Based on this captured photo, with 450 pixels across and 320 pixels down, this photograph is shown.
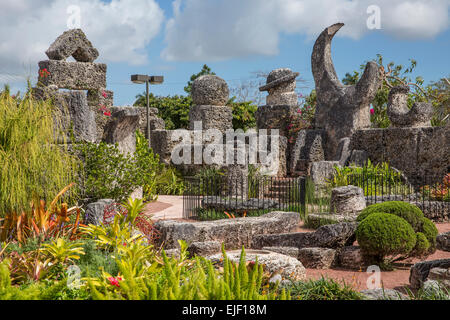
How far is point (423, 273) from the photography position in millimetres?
5289

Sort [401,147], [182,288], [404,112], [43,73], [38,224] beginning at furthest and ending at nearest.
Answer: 1. [404,112]
2. [401,147]
3. [43,73]
4. [38,224]
5. [182,288]

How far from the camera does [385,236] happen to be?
6.34 meters

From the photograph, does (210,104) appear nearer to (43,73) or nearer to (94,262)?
(43,73)

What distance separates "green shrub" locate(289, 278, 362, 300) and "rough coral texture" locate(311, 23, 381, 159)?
10834 mm

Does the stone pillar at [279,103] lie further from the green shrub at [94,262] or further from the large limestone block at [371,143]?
the green shrub at [94,262]

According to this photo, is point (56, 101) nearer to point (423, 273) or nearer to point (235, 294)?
point (235, 294)

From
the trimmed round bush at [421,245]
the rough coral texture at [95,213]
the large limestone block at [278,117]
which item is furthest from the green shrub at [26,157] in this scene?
the large limestone block at [278,117]

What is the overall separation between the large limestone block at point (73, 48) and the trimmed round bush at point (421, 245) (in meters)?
10.2

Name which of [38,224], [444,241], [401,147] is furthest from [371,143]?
[38,224]

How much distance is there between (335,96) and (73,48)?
8.29m

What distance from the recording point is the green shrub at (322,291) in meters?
4.08

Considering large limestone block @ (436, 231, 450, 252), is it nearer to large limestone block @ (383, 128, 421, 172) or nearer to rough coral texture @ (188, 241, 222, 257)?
rough coral texture @ (188, 241, 222, 257)

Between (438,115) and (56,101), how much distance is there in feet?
60.5
